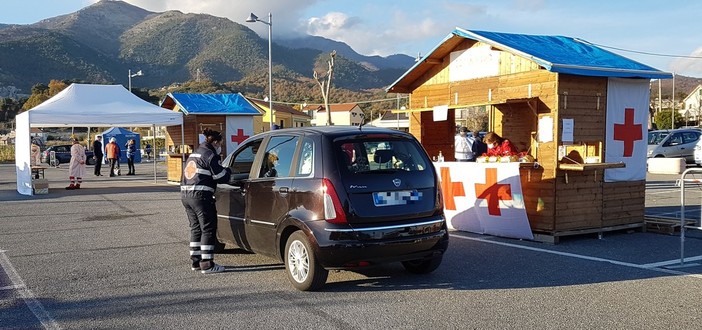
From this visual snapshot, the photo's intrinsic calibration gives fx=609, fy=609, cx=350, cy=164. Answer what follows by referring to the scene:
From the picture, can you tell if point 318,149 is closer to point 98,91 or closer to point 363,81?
point 98,91

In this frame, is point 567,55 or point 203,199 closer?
point 203,199

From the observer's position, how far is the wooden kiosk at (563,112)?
9.28m

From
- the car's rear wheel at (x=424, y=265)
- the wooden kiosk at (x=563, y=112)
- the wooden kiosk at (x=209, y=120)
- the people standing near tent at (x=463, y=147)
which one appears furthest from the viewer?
the wooden kiosk at (x=209, y=120)

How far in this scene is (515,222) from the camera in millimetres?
9391

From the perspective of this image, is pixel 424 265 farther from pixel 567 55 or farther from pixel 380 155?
pixel 567 55

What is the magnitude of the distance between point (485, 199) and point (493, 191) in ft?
0.76

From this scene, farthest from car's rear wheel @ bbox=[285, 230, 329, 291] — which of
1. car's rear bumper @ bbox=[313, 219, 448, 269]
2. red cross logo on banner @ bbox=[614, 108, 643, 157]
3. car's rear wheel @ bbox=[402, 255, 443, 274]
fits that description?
red cross logo on banner @ bbox=[614, 108, 643, 157]

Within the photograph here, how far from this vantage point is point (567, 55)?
10.1 metres

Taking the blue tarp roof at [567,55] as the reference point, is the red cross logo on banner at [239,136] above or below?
below

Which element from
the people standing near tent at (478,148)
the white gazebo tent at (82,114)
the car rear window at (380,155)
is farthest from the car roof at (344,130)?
the white gazebo tent at (82,114)

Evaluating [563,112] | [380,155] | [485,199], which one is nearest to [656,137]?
[563,112]

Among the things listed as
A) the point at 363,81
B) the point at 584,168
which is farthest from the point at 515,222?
the point at 363,81

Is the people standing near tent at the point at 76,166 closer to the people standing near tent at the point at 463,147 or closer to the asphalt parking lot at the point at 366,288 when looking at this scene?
the asphalt parking lot at the point at 366,288

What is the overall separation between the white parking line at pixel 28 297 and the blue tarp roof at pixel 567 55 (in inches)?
286
